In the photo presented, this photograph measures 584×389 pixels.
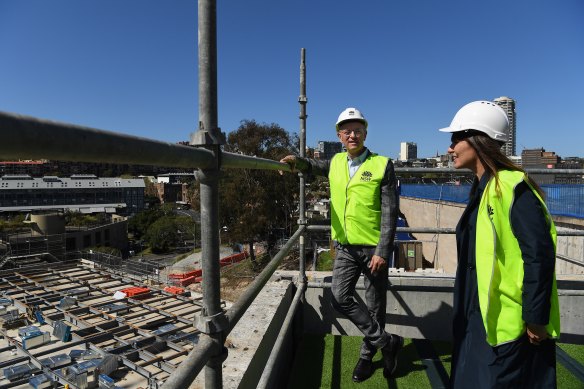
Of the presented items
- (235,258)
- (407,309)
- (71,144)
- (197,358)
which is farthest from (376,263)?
(235,258)

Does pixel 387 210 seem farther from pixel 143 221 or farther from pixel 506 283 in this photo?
pixel 143 221

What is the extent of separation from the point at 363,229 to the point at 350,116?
82cm

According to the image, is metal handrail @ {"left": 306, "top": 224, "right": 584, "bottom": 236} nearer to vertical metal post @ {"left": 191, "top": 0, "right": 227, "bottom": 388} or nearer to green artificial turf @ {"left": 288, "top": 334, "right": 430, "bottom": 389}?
green artificial turf @ {"left": 288, "top": 334, "right": 430, "bottom": 389}

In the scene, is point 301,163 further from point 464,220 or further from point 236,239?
point 236,239

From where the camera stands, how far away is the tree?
25.0 meters

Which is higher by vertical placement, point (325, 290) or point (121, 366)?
point (325, 290)

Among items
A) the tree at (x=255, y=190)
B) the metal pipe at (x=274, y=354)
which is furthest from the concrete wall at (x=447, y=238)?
the tree at (x=255, y=190)

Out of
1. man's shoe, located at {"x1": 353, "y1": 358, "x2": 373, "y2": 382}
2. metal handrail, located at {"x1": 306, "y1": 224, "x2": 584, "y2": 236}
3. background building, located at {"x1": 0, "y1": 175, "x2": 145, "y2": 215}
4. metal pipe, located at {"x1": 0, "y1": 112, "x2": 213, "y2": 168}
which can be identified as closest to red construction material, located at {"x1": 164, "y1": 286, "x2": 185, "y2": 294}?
metal handrail, located at {"x1": 306, "y1": 224, "x2": 584, "y2": 236}

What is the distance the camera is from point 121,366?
1920 centimetres

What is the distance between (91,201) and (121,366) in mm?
51970

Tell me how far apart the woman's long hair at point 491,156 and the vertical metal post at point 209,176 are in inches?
47.8

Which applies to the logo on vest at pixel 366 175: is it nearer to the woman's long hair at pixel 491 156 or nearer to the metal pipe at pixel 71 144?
the woman's long hair at pixel 491 156

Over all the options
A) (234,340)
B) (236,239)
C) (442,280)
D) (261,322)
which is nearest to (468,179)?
(442,280)

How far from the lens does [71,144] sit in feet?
1.78
